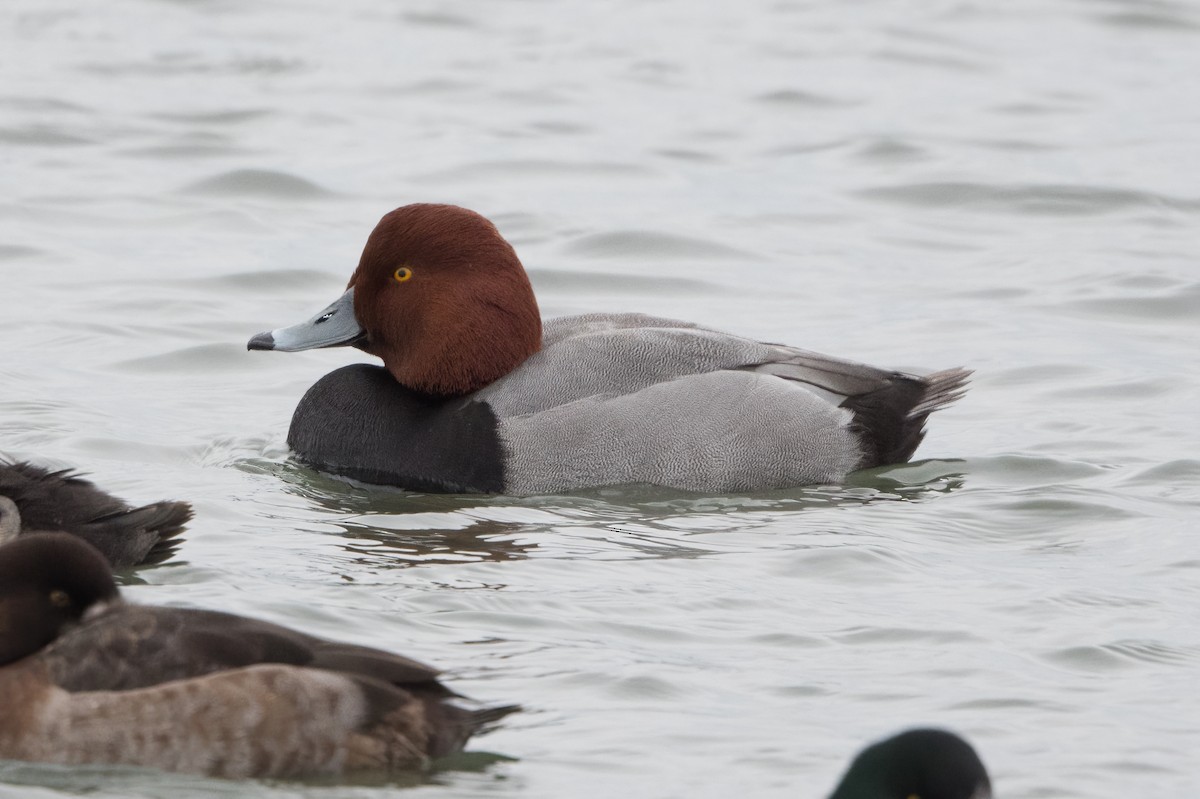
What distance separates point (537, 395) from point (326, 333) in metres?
1.01

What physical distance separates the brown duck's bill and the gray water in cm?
44

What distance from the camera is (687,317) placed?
10.7m

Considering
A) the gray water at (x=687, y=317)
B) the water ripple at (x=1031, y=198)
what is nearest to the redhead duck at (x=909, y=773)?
the gray water at (x=687, y=317)

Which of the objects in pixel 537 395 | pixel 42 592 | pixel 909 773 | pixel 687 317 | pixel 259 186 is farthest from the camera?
pixel 259 186

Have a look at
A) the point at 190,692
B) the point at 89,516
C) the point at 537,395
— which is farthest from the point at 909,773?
the point at 537,395

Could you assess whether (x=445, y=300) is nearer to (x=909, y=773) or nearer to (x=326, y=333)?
(x=326, y=333)

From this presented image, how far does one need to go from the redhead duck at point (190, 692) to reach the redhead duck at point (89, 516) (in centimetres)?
113

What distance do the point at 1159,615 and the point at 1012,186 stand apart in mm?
7794

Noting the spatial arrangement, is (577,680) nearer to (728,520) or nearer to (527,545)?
(527,545)

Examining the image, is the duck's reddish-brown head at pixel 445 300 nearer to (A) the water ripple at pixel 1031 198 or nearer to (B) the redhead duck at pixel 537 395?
(B) the redhead duck at pixel 537 395

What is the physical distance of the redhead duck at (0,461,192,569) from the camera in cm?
610

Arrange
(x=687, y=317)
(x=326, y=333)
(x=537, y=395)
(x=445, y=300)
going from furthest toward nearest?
(x=687, y=317) → (x=326, y=333) → (x=445, y=300) → (x=537, y=395)

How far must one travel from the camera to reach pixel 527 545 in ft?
22.6

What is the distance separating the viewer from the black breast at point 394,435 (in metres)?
7.52
